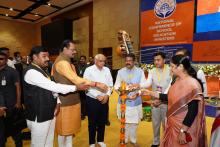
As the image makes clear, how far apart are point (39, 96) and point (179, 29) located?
218 inches

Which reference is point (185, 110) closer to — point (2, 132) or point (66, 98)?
point (66, 98)

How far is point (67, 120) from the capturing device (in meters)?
2.52

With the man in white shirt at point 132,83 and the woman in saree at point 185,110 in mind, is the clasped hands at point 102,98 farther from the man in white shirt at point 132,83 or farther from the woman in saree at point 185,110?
the woman in saree at point 185,110

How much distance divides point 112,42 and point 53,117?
8460mm

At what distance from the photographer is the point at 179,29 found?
6.54 m

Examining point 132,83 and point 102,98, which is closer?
point 102,98

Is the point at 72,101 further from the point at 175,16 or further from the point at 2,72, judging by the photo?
the point at 175,16

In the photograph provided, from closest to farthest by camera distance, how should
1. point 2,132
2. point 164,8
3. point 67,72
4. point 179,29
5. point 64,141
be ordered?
point 67,72, point 2,132, point 64,141, point 179,29, point 164,8


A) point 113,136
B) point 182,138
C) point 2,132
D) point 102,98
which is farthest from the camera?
point 113,136

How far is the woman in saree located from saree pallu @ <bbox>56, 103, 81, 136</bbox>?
1.12m

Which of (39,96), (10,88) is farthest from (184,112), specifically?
(10,88)

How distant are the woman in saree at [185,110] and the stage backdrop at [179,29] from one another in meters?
4.06

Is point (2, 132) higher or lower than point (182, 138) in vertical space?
lower

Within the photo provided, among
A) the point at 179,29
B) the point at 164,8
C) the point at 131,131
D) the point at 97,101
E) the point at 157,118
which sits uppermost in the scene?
the point at 164,8
